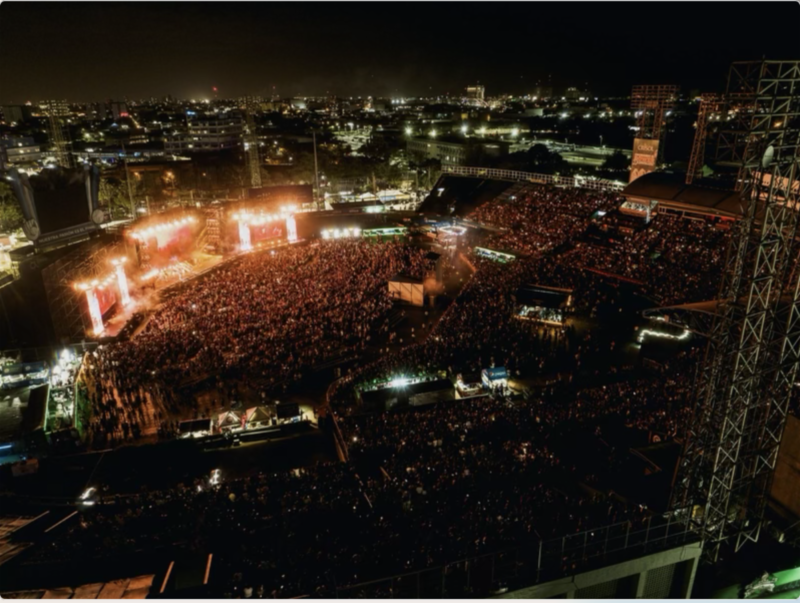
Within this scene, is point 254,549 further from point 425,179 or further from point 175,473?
point 425,179

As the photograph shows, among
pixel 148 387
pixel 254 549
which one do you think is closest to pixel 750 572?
pixel 254 549

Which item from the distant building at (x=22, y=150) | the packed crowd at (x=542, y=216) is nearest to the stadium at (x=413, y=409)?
the packed crowd at (x=542, y=216)

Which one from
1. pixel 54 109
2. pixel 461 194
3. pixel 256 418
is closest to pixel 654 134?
pixel 461 194

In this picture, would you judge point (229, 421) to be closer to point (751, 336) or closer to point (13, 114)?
point (751, 336)

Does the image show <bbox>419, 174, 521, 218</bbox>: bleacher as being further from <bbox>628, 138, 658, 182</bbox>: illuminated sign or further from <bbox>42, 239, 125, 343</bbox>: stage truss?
<bbox>42, 239, 125, 343</bbox>: stage truss

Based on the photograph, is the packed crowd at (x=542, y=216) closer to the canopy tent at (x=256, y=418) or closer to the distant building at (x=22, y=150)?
the canopy tent at (x=256, y=418)

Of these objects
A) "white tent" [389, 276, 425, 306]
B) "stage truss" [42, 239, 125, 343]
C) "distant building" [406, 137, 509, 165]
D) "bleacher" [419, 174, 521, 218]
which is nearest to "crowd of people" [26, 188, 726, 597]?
"white tent" [389, 276, 425, 306]
